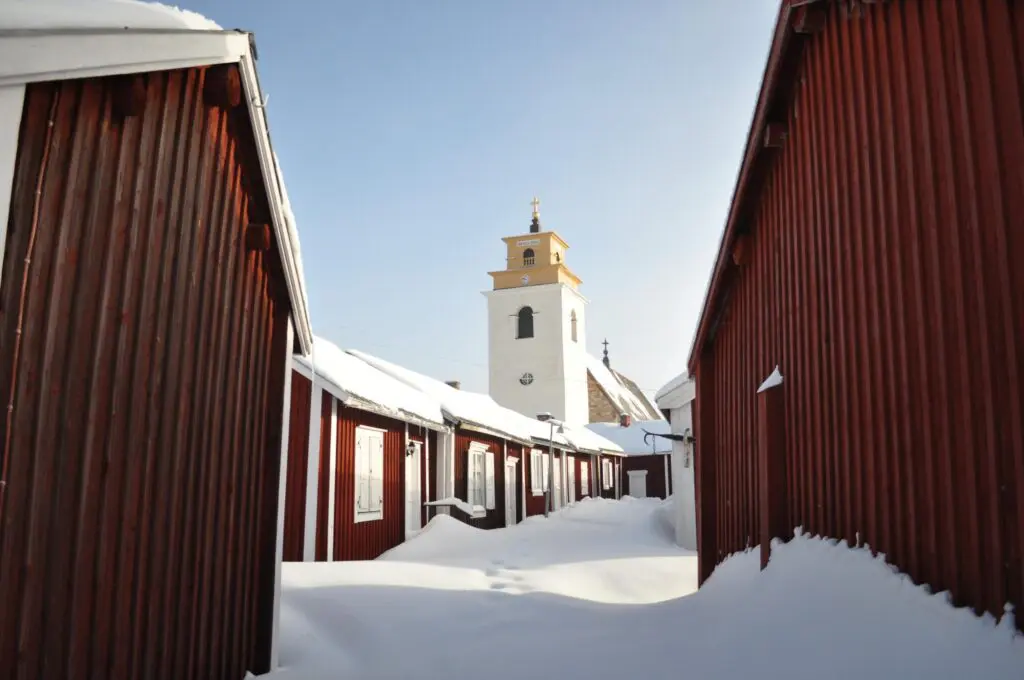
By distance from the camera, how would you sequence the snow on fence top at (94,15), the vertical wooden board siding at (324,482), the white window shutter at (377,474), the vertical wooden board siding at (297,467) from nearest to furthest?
1. the snow on fence top at (94,15)
2. the vertical wooden board siding at (297,467)
3. the vertical wooden board siding at (324,482)
4. the white window shutter at (377,474)

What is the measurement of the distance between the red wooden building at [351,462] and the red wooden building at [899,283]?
21.3 feet

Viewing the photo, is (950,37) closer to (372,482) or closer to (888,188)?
(888,188)

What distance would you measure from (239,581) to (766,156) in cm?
497

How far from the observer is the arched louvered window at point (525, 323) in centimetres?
4353

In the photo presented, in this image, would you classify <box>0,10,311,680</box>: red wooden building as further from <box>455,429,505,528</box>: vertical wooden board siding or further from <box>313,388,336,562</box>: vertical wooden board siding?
<box>455,429,505,528</box>: vertical wooden board siding

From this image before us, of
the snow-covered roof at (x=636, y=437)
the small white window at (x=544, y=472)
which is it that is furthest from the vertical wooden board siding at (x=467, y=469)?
the snow-covered roof at (x=636, y=437)

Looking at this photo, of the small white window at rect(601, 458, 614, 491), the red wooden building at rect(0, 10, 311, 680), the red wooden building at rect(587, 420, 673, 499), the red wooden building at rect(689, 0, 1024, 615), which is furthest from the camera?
the red wooden building at rect(587, 420, 673, 499)

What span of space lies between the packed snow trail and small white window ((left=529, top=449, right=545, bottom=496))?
44.6ft

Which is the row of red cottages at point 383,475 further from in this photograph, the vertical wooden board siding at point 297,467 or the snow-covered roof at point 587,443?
the snow-covered roof at point 587,443

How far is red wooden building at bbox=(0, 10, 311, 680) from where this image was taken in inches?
118

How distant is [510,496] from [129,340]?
18399mm

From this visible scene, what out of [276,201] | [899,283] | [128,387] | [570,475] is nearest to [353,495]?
[276,201]

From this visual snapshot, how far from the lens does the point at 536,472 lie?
24969mm

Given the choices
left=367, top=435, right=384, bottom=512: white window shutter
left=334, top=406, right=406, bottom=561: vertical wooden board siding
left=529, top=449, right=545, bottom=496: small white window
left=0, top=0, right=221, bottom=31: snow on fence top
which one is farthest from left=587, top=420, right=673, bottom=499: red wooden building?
left=0, top=0, right=221, bottom=31: snow on fence top
